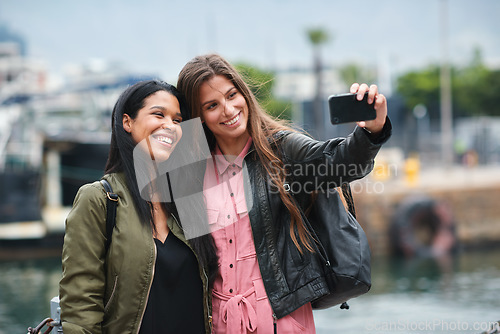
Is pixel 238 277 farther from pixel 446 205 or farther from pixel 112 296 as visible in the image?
pixel 446 205

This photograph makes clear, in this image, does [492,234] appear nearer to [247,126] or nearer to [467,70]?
[247,126]

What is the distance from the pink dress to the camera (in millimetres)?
2051

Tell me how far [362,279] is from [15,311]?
28.9 ft

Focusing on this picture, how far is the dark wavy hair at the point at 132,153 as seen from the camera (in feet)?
6.71

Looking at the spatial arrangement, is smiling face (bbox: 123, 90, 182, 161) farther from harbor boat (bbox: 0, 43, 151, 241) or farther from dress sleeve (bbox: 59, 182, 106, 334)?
harbor boat (bbox: 0, 43, 151, 241)

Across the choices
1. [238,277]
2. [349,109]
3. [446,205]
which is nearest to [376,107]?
[349,109]

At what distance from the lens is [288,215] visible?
2.12m

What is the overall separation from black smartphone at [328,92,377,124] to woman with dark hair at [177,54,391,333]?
45 millimetres

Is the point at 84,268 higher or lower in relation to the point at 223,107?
lower

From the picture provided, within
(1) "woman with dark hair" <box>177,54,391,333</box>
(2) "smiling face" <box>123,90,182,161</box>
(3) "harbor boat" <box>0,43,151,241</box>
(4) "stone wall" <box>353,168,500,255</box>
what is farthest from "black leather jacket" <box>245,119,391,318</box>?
(3) "harbor boat" <box>0,43,151,241</box>

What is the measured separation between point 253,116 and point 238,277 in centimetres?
68

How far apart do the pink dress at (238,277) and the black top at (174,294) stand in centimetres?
10

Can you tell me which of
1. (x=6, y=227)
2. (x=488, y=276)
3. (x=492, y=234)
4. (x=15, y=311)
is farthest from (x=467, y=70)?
(x=15, y=311)

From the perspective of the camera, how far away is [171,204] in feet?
7.06
